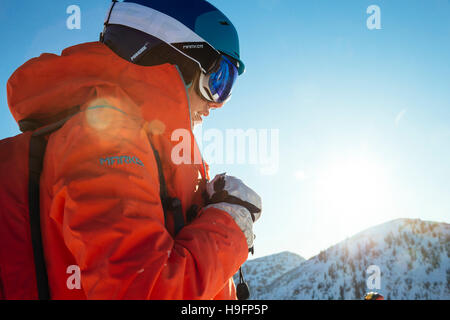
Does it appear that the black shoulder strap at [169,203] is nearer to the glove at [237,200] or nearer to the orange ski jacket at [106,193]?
the orange ski jacket at [106,193]

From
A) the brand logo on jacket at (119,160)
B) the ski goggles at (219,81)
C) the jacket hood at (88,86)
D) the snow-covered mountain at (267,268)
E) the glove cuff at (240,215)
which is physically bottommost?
the snow-covered mountain at (267,268)

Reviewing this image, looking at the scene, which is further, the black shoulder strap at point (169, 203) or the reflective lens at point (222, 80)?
the reflective lens at point (222, 80)

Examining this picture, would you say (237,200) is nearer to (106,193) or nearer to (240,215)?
(240,215)

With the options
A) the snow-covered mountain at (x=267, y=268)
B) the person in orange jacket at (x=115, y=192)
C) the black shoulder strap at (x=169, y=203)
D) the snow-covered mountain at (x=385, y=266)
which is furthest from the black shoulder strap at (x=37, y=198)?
the snow-covered mountain at (x=267, y=268)

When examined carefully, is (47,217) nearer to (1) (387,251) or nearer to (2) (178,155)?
(2) (178,155)

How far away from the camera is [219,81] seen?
2.49 m

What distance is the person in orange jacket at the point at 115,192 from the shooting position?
105 cm

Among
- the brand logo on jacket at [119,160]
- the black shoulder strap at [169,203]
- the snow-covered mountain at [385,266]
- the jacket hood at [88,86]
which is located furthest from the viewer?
the snow-covered mountain at [385,266]

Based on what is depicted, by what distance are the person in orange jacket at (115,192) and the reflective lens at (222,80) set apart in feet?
2.04

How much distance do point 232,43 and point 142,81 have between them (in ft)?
4.71

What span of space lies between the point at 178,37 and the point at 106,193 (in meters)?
1.54

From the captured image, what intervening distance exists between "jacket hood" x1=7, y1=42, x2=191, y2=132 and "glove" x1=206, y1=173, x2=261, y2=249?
485mm

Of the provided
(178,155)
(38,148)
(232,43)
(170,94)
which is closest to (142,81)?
(170,94)

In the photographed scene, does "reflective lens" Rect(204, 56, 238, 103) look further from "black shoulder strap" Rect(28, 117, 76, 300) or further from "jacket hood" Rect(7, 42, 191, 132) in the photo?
"black shoulder strap" Rect(28, 117, 76, 300)
